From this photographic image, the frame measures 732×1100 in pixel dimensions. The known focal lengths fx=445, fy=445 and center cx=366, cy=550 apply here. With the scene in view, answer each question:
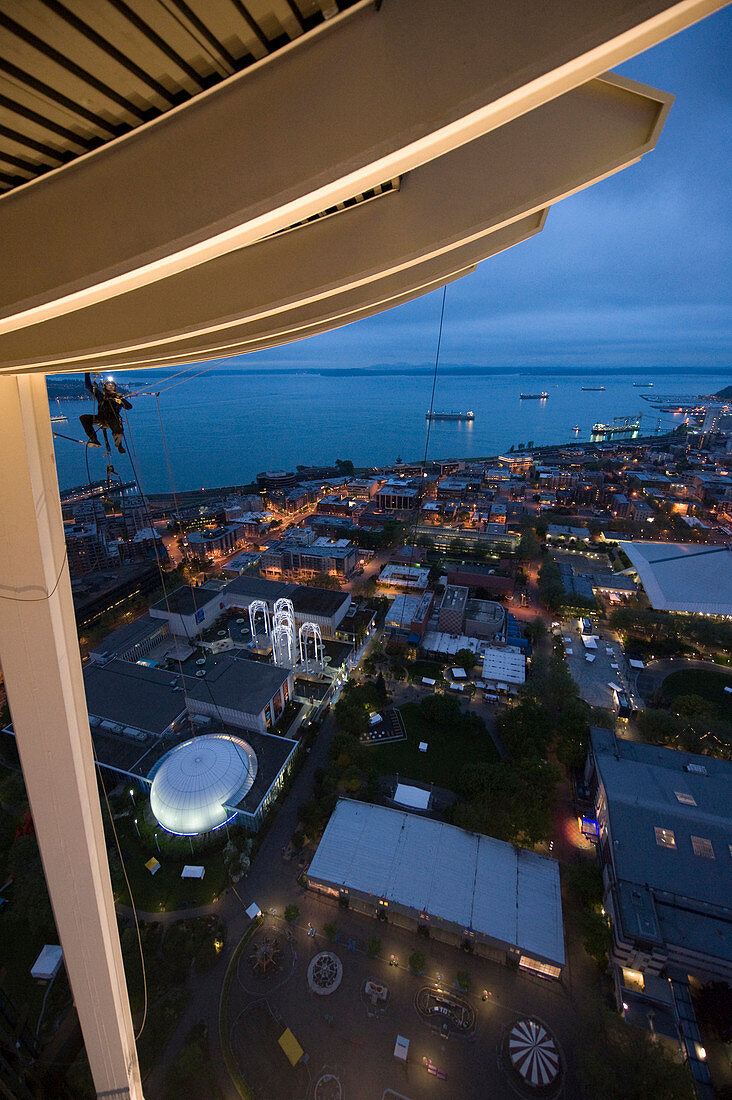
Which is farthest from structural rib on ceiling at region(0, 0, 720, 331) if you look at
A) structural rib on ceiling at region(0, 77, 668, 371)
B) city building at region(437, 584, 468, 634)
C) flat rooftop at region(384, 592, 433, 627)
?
city building at region(437, 584, 468, 634)

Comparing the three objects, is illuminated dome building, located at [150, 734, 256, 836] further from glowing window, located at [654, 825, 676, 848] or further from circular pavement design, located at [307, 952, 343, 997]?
glowing window, located at [654, 825, 676, 848]

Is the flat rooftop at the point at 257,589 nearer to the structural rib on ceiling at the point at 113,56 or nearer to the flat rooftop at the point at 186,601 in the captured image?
the flat rooftop at the point at 186,601

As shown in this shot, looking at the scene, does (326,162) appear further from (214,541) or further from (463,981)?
(214,541)

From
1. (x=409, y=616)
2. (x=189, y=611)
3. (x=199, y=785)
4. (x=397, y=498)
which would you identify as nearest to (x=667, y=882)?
(x=199, y=785)

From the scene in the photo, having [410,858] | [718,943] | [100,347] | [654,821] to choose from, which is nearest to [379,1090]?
[410,858]

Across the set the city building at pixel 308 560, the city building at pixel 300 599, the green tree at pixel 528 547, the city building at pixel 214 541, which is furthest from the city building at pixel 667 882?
the city building at pixel 214 541
